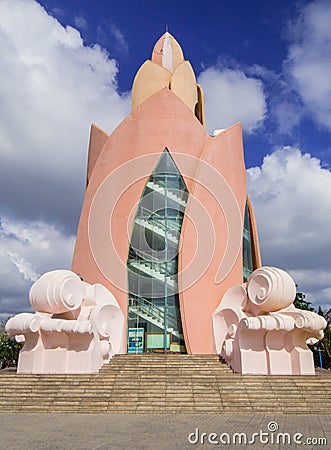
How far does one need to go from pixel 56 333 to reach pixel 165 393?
3625 millimetres

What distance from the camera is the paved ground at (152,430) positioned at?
5.55 meters

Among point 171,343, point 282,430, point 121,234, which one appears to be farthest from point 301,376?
point 121,234

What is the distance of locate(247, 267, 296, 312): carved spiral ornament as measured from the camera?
1135cm

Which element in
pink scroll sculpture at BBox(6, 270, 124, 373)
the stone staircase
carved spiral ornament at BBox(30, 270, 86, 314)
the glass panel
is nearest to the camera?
the stone staircase

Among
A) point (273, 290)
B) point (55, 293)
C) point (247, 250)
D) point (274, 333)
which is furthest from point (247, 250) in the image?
point (55, 293)

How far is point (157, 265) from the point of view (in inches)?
637

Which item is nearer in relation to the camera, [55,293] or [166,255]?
[55,293]

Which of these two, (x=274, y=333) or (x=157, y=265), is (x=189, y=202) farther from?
(x=274, y=333)

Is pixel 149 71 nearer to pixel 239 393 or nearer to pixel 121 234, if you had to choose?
pixel 121 234

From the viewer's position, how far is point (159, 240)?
16453mm

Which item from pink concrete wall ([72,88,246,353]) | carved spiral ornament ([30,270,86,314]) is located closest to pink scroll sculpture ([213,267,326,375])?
pink concrete wall ([72,88,246,353])

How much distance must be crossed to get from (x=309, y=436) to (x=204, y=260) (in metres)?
9.80

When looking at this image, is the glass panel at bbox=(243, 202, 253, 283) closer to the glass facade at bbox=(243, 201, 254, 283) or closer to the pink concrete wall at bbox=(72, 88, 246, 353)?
the glass facade at bbox=(243, 201, 254, 283)

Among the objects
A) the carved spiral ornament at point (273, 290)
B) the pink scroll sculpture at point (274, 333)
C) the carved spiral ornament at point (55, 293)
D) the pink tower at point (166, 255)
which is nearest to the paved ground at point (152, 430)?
the pink scroll sculpture at point (274, 333)
